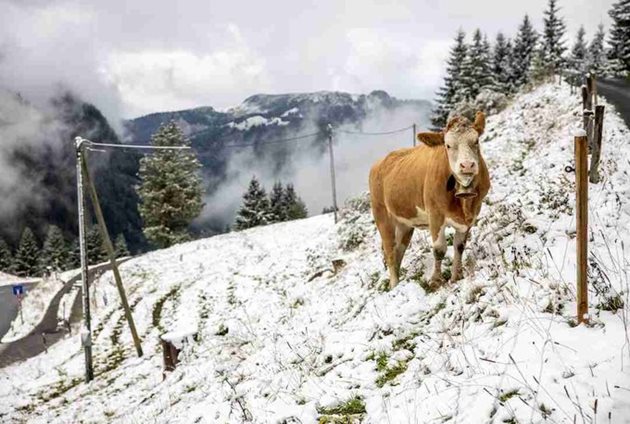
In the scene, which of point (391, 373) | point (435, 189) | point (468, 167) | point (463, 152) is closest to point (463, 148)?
point (463, 152)

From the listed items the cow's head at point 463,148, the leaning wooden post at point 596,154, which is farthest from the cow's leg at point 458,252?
the leaning wooden post at point 596,154

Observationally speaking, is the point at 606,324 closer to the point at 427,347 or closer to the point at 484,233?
the point at 427,347

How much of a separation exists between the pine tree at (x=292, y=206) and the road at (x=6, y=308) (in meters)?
36.2

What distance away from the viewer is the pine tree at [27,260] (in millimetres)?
77062

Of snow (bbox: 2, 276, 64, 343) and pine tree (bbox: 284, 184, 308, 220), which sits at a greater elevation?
snow (bbox: 2, 276, 64, 343)

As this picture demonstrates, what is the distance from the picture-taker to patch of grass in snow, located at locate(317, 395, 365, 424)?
13.7 ft

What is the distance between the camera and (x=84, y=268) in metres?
17.3

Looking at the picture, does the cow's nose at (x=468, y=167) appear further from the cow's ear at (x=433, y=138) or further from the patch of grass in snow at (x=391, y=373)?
the patch of grass in snow at (x=391, y=373)

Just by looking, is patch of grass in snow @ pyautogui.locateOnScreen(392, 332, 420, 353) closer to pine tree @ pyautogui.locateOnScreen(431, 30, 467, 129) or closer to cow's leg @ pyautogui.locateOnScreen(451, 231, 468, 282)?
cow's leg @ pyautogui.locateOnScreen(451, 231, 468, 282)

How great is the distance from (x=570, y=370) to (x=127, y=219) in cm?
18434

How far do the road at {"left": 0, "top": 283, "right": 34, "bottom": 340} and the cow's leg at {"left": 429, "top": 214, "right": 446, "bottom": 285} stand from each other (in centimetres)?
3545

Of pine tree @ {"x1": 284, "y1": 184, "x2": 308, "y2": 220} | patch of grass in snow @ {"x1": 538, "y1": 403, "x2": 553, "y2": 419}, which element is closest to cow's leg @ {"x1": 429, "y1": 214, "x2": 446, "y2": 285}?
patch of grass in snow @ {"x1": 538, "y1": 403, "x2": 553, "y2": 419}

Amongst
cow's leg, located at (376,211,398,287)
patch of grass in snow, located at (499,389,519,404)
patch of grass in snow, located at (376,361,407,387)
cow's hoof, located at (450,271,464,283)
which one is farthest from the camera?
cow's leg, located at (376,211,398,287)

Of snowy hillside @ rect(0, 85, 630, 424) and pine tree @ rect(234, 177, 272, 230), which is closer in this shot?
snowy hillside @ rect(0, 85, 630, 424)
